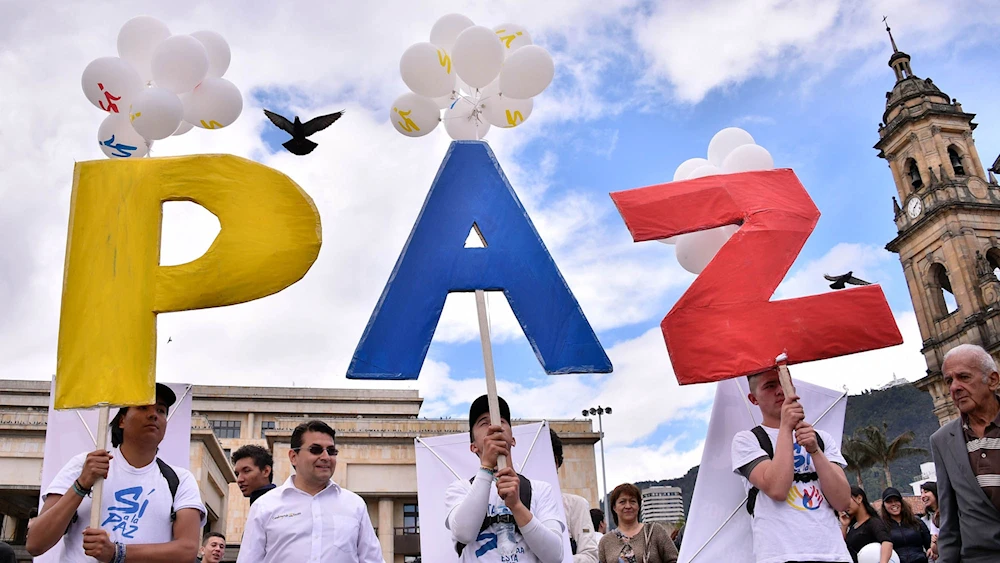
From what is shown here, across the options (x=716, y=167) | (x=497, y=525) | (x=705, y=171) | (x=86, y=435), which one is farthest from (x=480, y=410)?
(x=86, y=435)

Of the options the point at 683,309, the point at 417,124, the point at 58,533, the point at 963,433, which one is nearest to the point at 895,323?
the point at 963,433

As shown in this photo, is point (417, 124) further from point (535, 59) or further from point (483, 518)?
point (483, 518)

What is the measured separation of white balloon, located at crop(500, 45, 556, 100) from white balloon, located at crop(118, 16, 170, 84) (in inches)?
107

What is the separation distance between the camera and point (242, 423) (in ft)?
214

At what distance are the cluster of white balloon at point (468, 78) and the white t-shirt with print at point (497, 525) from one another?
112 inches

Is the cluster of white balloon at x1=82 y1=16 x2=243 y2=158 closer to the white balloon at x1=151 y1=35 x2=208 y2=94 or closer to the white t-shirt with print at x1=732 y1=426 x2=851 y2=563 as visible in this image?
the white balloon at x1=151 y1=35 x2=208 y2=94

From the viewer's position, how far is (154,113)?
596cm

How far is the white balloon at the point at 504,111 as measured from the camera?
6340 mm

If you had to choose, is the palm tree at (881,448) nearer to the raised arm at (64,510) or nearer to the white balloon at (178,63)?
the white balloon at (178,63)

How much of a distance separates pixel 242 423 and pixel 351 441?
25.9 meters

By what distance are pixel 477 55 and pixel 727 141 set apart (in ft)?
7.42

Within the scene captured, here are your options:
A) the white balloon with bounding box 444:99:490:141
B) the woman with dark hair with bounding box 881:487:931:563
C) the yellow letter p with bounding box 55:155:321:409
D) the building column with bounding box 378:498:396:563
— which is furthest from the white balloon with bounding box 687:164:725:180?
the building column with bounding box 378:498:396:563

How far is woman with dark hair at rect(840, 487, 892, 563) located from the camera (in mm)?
7117

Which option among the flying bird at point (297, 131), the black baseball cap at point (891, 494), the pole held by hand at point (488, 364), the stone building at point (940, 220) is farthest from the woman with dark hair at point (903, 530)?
the stone building at point (940, 220)
